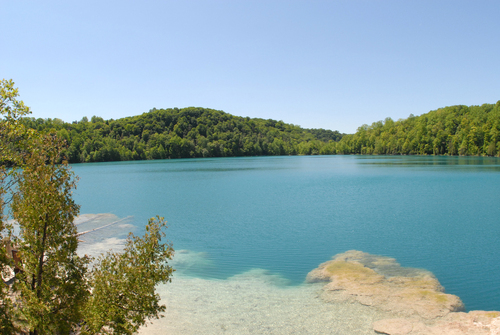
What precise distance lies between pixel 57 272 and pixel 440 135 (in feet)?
491

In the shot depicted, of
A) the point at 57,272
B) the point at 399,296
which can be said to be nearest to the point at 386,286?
the point at 399,296

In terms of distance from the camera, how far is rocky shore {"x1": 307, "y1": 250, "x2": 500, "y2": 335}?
8453 millimetres

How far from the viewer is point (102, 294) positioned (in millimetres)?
4895

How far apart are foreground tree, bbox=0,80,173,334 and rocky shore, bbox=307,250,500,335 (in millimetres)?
6592

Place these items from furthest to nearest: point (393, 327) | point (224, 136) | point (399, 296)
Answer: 1. point (224, 136)
2. point (399, 296)
3. point (393, 327)

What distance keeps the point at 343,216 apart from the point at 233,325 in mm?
16105

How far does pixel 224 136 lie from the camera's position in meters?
177

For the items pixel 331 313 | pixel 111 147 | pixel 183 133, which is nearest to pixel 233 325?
pixel 331 313

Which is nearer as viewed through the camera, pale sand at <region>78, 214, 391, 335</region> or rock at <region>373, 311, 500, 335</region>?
rock at <region>373, 311, 500, 335</region>

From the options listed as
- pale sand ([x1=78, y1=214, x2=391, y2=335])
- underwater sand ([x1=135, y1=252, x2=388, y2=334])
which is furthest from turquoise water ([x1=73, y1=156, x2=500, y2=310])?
underwater sand ([x1=135, y1=252, x2=388, y2=334])

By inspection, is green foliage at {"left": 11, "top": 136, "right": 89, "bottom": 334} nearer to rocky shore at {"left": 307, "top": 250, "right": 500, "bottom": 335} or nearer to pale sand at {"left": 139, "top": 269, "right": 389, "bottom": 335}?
pale sand at {"left": 139, "top": 269, "right": 389, "bottom": 335}

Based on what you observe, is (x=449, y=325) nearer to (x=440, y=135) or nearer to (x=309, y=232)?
(x=309, y=232)

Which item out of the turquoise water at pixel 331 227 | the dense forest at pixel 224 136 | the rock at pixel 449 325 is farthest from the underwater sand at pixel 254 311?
the dense forest at pixel 224 136

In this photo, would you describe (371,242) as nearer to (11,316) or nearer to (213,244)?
(213,244)
